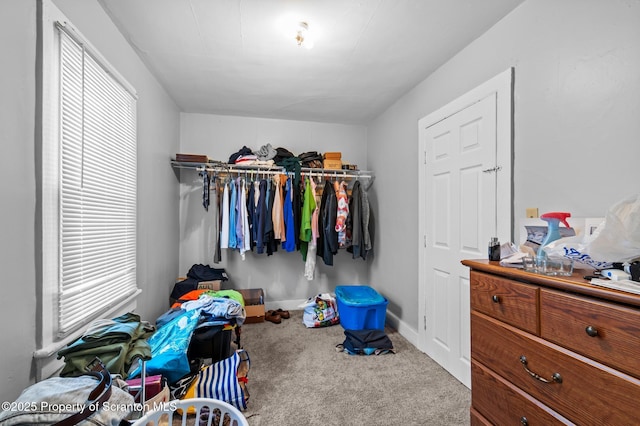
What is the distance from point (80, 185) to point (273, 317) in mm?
2296

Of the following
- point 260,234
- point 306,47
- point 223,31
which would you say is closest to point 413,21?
point 306,47

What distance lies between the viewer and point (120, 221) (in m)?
1.79

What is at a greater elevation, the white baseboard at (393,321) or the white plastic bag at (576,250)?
the white plastic bag at (576,250)

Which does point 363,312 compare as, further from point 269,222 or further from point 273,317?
point 269,222

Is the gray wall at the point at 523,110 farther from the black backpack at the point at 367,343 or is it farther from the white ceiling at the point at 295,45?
the black backpack at the point at 367,343

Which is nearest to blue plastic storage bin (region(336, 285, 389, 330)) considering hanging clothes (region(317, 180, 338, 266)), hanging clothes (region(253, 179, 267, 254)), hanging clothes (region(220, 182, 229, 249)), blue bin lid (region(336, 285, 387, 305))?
blue bin lid (region(336, 285, 387, 305))

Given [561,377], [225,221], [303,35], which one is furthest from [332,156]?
[561,377]

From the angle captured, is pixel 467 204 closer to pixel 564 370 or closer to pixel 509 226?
pixel 509 226

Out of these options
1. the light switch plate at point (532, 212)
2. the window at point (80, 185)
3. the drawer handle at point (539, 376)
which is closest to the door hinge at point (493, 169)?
the light switch plate at point (532, 212)

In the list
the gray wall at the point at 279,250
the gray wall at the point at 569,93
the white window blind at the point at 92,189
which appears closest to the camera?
the gray wall at the point at 569,93

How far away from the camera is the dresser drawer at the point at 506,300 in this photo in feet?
3.14

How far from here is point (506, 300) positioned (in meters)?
1.06

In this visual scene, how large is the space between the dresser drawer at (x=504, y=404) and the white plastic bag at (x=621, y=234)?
54 centimetres

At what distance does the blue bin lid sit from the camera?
275 centimetres
